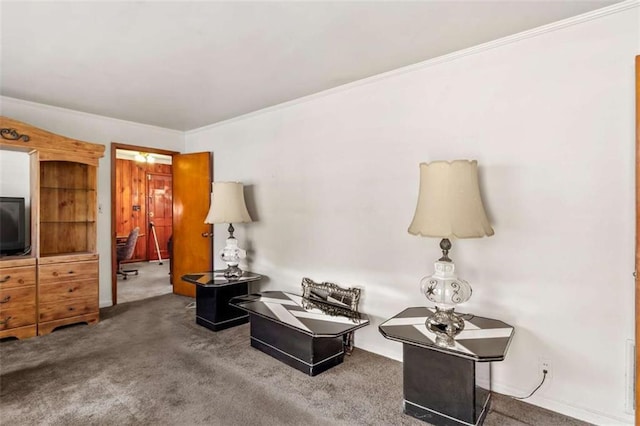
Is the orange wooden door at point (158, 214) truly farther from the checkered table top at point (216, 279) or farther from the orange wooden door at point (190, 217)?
the checkered table top at point (216, 279)

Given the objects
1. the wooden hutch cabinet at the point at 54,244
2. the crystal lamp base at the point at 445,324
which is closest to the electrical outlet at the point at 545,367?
the crystal lamp base at the point at 445,324

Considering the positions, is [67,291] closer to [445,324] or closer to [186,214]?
[186,214]

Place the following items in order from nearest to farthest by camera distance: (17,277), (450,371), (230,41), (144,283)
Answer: (450,371), (230,41), (17,277), (144,283)

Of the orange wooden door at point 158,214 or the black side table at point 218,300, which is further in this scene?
the orange wooden door at point 158,214

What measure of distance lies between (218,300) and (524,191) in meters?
2.82

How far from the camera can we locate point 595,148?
1.94 meters

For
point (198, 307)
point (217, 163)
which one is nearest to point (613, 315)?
point (198, 307)

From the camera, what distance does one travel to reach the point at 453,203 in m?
1.91

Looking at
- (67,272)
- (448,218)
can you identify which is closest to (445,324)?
(448,218)

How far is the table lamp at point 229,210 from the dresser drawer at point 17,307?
5.69ft

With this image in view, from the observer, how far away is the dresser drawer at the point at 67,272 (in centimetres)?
326

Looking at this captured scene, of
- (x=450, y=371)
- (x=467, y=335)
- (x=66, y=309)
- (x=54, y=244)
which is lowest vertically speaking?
(x=66, y=309)

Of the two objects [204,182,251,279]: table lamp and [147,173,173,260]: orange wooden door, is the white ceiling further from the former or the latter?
[147,173,173,260]: orange wooden door

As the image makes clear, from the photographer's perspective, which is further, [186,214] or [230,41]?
[186,214]
